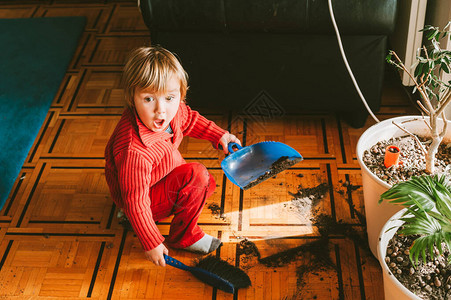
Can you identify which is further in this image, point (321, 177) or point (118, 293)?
point (321, 177)

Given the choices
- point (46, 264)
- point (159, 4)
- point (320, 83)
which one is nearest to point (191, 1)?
point (159, 4)

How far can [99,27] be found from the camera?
2.41 metres

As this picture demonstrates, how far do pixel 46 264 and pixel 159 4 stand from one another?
854 millimetres

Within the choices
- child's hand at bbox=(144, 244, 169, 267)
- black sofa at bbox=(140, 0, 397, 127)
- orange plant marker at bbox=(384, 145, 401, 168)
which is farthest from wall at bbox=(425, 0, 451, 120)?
child's hand at bbox=(144, 244, 169, 267)

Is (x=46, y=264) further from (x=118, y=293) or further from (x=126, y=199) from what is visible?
(x=126, y=199)

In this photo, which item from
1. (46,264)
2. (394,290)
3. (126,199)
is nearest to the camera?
(394,290)

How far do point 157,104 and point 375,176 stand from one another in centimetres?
56

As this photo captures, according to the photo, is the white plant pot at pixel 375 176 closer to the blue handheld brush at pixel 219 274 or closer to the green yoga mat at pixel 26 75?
the blue handheld brush at pixel 219 274

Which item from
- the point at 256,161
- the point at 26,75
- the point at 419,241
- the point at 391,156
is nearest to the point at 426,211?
the point at 419,241

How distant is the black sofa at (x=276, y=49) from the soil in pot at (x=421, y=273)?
67 cm

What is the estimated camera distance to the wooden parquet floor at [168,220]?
52.6 inches

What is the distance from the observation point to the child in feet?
3.92

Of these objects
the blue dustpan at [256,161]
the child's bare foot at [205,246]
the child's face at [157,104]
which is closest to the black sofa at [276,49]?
the blue dustpan at [256,161]

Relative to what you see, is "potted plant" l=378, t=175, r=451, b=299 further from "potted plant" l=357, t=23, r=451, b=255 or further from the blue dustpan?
the blue dustpan
